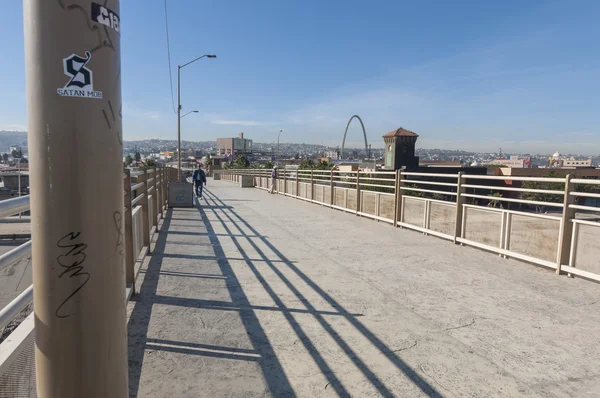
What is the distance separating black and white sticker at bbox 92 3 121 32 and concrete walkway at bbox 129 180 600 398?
2.40m

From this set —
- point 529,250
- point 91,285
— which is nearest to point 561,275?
point 529,250

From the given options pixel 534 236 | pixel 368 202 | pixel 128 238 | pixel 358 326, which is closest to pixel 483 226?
pixel 534 236

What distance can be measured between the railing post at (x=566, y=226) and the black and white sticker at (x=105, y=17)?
6.44 meters

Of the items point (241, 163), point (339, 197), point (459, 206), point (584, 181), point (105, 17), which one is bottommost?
point (241, 163)

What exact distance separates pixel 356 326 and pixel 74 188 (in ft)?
10.7

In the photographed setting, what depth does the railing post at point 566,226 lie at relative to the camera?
614 centimetres

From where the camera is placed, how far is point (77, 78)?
1597mm

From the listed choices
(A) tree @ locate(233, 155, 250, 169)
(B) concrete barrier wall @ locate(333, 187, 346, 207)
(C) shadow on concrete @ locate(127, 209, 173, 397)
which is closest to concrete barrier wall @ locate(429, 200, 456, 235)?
(B) concrete barrier wall @ locate(333, 187, 346, 207)

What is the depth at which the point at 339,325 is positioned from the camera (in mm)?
4230

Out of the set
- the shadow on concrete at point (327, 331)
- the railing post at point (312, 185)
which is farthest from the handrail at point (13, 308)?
the railing post at point (312, 185)

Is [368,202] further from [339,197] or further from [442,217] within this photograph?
[442,217]

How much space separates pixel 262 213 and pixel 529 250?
8.81 m

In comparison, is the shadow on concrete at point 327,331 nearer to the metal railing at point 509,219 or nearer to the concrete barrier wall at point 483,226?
the metal railing at point 509,219

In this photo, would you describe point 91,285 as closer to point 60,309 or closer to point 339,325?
point 60,309
